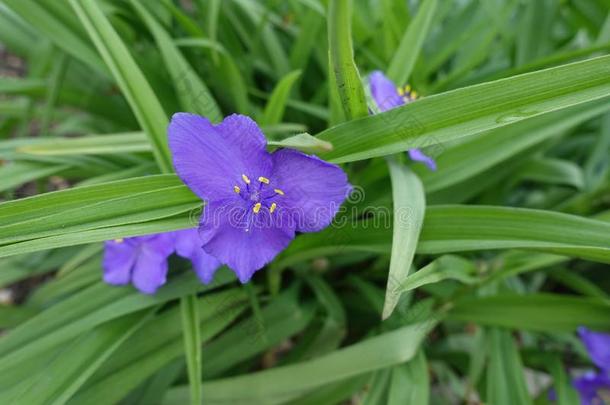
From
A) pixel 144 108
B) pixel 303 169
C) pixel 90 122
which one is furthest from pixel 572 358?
pixel 90 122

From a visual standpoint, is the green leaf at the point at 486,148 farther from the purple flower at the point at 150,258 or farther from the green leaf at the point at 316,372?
the purple flower at the point at 150,258

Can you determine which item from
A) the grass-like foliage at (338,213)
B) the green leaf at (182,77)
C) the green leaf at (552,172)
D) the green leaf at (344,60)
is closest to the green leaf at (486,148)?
the grass-like foliage at (338,213)

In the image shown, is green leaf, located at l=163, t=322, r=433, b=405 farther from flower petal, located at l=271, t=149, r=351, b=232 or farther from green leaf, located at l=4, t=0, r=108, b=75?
green leaf, located at l=4, t=0, r=108, b=75

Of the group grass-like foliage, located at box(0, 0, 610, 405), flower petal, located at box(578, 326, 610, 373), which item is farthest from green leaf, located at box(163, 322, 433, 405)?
flower petal, located at box(578, 326, 610, 373)

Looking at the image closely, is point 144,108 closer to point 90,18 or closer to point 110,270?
point 90,18

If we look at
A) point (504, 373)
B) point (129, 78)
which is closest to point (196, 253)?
point (129, 78)

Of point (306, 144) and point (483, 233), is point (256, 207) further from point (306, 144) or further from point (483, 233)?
point (483, 233)
